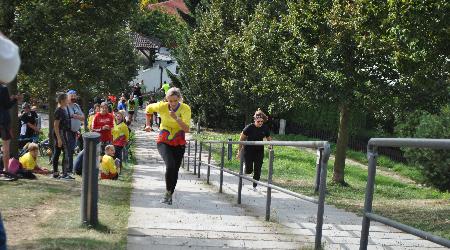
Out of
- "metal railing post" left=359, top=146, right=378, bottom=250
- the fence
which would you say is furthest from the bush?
"metal railing post" left=359, top=146, right=378, bottom=250

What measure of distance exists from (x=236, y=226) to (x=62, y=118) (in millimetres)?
5236

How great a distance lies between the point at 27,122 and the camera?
1600 centimetres

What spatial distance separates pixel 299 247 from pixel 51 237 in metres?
2.06

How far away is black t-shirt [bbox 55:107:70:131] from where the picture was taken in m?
10.4

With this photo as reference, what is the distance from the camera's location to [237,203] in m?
8.79

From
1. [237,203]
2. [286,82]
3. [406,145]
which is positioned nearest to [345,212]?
[237,203]

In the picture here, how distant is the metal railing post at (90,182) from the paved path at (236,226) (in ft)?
1.23

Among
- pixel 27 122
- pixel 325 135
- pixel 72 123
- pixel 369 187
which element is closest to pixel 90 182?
pixel 369 187

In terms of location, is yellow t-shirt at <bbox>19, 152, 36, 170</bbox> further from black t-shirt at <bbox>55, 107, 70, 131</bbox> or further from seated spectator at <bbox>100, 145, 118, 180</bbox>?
seated spectator at <bbox>100, 145, 118, 180</bbox>

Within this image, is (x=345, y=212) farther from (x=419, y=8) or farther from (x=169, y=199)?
(x=419, y=8)

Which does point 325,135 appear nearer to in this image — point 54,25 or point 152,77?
point 54,25

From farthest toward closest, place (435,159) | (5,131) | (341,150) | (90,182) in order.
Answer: (341,150), (435,159), (5,131), (90,182)

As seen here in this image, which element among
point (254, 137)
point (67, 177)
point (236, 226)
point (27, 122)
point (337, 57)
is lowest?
point (67, 177)

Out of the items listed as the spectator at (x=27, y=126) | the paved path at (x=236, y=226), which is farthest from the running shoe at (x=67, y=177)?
the spectator at (x=27, y=126)
